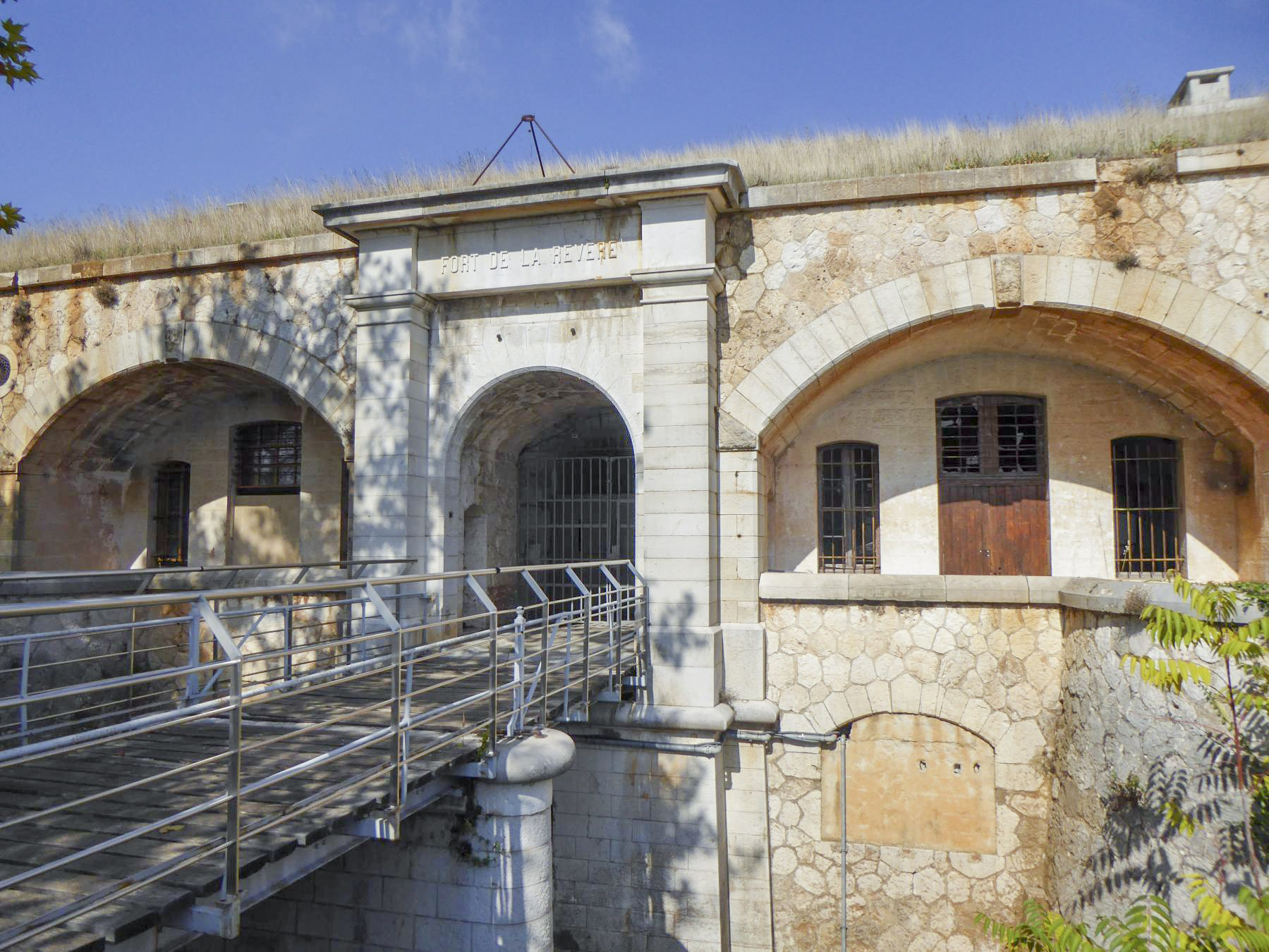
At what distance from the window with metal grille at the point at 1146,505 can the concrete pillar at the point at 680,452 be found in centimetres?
514

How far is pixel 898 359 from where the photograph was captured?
9.84 m

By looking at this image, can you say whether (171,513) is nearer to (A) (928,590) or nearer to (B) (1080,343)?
(A) (928,590)

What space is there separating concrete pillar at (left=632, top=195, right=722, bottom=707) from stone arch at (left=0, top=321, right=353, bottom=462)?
375cm

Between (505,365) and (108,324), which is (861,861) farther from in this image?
(108,324)

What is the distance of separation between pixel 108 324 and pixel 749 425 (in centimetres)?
846

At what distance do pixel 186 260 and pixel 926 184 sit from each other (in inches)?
343

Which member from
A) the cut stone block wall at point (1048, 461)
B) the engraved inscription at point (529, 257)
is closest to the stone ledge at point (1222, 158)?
the cut stone block wall at point (1048, 461)

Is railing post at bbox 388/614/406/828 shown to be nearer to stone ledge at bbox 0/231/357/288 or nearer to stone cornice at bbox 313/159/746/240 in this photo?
stone cornice at bbox 313/159/746/240

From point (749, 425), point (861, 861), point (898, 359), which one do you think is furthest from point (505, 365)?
point (861, 861)

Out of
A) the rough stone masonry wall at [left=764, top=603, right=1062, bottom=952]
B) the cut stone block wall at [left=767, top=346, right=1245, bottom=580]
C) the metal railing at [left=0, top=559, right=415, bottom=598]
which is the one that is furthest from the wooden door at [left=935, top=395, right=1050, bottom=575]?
the metal railing at [left=0, top=559, right=415, bottom=598]

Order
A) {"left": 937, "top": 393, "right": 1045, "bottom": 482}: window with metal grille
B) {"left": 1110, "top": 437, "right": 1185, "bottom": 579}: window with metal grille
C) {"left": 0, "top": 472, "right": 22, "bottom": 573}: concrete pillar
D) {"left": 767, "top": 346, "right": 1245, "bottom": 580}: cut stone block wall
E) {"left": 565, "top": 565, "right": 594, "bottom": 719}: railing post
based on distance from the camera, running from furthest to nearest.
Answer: {"left": 0, "top": 472, "right": 22, "bottom": 573}: concrete pillar
{"left": 937, "top": 393, "right": 1045, "bottom": 482}: window with metal grille
{"left": 1110, "top": 437, "right": 1185, "bottom": 579}: window with metal grille
{"left": 767, "top": 346, "right": 1245, "bottom": 580}: cut stone block wall
{"left": 565, "top": 565, "right": 594, "bottom": 719}: railing post

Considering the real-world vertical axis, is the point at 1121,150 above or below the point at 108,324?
Result: above

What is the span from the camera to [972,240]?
8398 mm

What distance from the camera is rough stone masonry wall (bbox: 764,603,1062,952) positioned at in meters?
8.24
